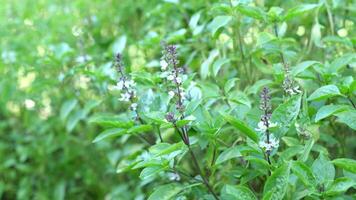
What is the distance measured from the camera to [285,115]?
983 mm

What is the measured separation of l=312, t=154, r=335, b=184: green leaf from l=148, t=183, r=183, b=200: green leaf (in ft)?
0.86

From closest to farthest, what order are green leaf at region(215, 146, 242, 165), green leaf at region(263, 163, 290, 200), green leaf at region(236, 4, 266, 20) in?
green leaf at region(263, 163, 290, 200) < green leaf at region(215, 146, 242, 165) < green leaf at region(236, 4, 266, 20)

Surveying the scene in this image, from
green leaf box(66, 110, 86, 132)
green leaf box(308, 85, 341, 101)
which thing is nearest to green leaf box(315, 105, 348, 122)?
green leaf box(308, 85, 341, 101)

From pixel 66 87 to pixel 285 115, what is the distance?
1065 mm

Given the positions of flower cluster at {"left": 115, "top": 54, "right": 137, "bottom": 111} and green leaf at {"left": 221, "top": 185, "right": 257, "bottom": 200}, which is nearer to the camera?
green leaf at {"left": 221, "top": 185, "right": 257, "bottom": 200}

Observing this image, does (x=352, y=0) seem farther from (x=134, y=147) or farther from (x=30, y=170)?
(x=30, y=170)

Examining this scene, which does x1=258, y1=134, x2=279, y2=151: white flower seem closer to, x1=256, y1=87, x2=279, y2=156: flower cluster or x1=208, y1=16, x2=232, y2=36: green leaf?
x1=256, y1=87, x2=279, y2=156: flower cluster

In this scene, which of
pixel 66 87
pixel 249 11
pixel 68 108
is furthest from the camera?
pixel 66 87

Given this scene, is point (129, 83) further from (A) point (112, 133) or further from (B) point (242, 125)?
(B) point (242, 125)

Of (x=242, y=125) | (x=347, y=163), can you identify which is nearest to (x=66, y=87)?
(x=242, y=125)

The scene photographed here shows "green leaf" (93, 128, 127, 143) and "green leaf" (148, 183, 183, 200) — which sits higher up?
"green leaf" (93, 128, 127, 143)

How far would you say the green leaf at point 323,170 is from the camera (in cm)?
94

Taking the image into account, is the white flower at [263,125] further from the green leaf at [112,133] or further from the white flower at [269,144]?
the green leaf at [112,133]

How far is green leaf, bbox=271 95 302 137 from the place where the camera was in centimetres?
98
